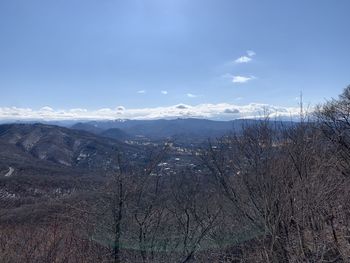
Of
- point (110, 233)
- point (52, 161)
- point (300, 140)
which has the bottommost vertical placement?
point (52, 161)

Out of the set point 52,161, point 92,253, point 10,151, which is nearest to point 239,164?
point 92,253

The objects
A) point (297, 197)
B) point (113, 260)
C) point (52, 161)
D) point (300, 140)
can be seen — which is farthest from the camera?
point (52, 161)

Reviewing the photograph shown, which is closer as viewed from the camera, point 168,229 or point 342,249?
point 342,249

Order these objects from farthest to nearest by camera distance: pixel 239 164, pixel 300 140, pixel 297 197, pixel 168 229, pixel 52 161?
pixel 52 161
pixel 239 164
pixel 168 229
pixel 300 140
pixel 297 197

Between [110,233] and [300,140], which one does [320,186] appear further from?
[110,233]

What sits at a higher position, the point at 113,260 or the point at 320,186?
the point at 320,186

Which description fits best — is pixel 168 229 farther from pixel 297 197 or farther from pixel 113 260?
pixel 297 197
